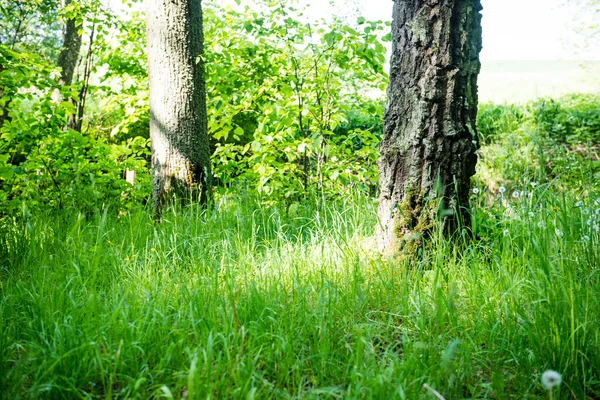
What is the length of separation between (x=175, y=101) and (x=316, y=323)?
279 centimetres

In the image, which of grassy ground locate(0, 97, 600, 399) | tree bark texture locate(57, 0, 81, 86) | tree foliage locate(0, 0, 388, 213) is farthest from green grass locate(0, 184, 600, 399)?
tree bark texture locate(57, 0, 81, 86)

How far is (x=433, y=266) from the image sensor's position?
8.79ft

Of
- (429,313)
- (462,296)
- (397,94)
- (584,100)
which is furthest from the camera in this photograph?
(584,100)

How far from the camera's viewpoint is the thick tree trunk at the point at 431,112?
2738mm

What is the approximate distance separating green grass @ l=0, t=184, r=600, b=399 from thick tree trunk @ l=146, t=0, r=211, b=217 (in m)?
1.19

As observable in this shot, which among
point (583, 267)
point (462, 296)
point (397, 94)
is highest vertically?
point (397, 94)

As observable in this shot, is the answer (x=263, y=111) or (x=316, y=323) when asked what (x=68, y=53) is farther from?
(x=316, y=323)

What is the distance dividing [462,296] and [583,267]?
21.6 inches

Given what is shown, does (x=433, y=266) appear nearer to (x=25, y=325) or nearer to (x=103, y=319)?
(x=103, y=319)

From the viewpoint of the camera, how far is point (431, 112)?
109 inches

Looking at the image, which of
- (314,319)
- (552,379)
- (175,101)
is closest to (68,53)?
(175,101)

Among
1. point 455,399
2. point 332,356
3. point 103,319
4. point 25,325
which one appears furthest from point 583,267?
point 25,325

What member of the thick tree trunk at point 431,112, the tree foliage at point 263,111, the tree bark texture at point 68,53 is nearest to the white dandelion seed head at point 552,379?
the thick tree trunk at point 431,112

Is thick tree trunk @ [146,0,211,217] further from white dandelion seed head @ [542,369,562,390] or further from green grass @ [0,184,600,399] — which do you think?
white dandelion seed head @ [542,369,562,390]
